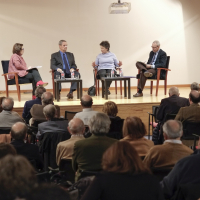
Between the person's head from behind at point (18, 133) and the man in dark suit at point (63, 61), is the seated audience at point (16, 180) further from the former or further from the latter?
the man in dark suit at point (63, 61)

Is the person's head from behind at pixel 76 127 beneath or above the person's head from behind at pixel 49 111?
beneath

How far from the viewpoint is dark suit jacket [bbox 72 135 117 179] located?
261 cm

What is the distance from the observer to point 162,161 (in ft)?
8.70

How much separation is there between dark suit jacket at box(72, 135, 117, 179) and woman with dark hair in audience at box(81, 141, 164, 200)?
755mm

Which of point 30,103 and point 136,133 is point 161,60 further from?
point 136,133

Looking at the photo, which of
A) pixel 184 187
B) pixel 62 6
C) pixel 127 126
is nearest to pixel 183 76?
pixel 62 6

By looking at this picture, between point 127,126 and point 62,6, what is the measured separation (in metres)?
6.45

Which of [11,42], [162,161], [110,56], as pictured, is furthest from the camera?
[11,42]

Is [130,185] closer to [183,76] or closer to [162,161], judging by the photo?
[162,161]

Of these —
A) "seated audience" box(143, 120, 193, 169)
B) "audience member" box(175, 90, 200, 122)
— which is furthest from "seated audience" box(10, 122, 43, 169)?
"audience member" box(175, 90, 200, 122)

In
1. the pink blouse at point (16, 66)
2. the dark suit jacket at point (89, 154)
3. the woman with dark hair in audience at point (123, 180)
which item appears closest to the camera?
the woman with dark hair in audience at point (123, 180)

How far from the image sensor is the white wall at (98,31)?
8.88m

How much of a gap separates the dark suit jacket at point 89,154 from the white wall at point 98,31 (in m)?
6.55

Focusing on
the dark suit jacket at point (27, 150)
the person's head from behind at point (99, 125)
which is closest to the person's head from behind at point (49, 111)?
the dark suit jacket at point (27, 150)
